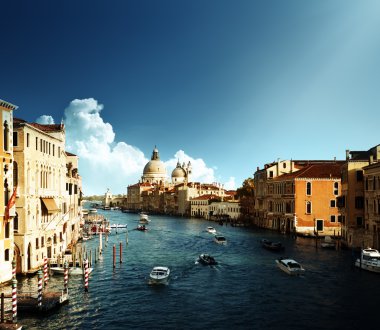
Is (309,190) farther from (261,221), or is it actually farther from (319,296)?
(319,296)

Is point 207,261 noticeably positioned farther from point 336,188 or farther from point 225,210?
point 225,210

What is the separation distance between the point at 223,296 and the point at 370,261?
13.4m

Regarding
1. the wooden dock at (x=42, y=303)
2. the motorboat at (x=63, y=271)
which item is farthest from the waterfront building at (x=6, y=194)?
the motorboat at (x=63, y=271)

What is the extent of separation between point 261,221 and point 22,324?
2502 inches

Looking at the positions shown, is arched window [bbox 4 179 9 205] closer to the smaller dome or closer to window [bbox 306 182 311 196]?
window [bbox 306 182 311 196]

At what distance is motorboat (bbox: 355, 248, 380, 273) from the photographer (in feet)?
109

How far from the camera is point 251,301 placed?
26656mm

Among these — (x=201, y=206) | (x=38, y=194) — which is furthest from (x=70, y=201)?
(x=201, y=206)

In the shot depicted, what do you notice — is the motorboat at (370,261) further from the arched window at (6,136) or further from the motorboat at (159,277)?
the arched window at (6,136)

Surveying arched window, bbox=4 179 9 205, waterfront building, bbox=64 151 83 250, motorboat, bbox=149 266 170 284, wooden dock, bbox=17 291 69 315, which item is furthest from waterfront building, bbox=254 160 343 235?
arched window, bbox=4 179 9 205

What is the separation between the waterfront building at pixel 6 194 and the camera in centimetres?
2723

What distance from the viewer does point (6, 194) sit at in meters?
28.1

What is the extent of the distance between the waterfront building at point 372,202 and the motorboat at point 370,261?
3.81 meters

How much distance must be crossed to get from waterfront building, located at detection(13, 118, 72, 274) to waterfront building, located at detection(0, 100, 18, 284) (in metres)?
1.72
